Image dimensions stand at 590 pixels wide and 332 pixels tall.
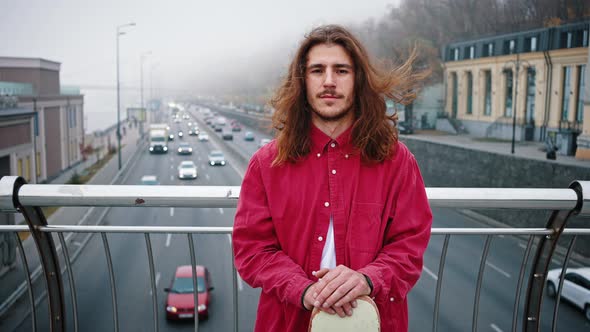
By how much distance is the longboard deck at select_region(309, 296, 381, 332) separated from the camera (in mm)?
1114

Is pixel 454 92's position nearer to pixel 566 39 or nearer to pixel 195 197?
pixel 566 39

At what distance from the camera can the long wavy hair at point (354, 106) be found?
125cm

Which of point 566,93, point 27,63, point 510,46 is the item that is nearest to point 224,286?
point 566,93

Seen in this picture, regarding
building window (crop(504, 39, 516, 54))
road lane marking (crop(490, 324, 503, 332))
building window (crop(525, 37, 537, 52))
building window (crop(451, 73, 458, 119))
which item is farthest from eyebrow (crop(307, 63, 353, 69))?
building window (crop(451, 73, 458, 119))

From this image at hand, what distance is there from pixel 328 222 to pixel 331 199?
51mm

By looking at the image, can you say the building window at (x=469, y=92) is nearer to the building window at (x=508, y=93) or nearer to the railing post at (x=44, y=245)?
the building window at (x=508, y=93)

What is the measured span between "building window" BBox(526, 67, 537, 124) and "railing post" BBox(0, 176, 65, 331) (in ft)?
63.5

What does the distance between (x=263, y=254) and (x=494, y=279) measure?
11.2m

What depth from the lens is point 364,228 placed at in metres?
1.21

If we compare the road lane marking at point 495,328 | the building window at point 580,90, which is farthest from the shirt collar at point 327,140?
the building window at point 580,90

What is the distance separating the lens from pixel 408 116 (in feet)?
73.0

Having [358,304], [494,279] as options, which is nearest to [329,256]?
[358,304]

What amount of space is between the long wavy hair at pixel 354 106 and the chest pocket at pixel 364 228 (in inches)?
4.4

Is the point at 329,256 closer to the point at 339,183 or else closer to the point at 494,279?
the point at 339,183
